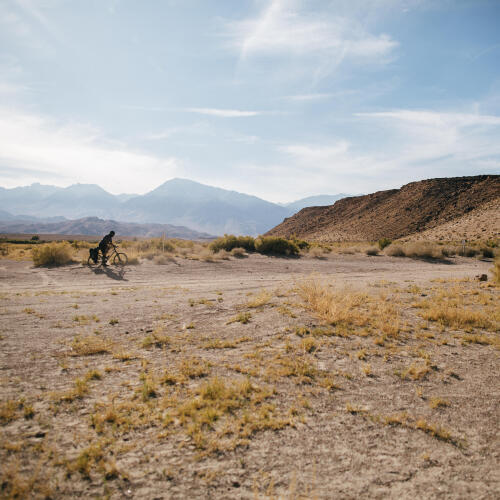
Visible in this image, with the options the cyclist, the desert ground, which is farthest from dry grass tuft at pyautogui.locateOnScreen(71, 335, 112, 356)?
the cyclist

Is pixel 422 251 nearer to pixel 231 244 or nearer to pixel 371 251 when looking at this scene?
pixel 371 251

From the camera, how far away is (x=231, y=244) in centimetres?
2584

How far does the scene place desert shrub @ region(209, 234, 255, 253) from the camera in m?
25.5

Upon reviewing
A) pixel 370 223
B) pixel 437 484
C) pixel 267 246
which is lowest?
pixel 437 484

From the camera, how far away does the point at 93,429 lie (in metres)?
3.22

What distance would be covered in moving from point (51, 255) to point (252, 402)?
59.9 ft

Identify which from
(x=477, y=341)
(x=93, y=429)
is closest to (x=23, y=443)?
(x=93, y=429)

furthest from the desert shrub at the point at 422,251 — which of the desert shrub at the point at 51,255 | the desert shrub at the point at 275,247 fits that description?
the desert shrub at the point at 51,255

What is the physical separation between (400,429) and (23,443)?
3.96 meters

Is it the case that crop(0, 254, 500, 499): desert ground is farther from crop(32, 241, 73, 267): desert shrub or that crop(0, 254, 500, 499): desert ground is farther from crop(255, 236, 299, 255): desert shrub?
crop(255, 236, 299, 255): desert shrub

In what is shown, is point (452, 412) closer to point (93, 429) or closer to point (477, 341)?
point (477, 341)

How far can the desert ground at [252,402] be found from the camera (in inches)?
106

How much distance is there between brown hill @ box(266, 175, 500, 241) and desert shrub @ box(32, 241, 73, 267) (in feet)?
151

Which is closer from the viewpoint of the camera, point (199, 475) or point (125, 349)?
point (199, 475)
